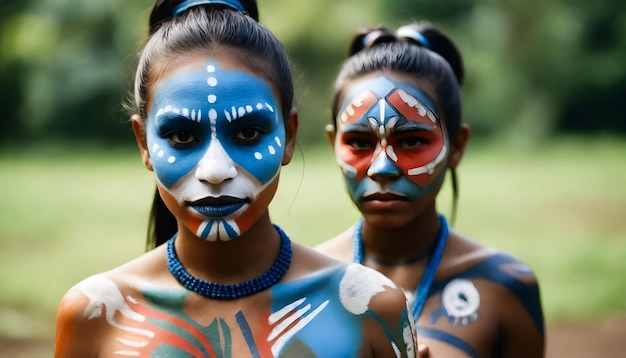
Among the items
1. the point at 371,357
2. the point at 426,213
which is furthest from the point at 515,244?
the point at 371,357

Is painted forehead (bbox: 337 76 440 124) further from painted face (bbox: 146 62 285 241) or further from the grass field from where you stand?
the grass field

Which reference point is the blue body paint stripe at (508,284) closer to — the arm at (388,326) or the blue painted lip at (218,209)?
the arm at (388,326)

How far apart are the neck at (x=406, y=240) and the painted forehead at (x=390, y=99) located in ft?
1.61

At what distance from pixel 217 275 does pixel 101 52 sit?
1428 cm

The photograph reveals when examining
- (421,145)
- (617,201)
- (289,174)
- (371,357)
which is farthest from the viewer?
(289,174)

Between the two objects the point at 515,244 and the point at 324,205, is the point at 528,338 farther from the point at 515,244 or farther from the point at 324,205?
the point at 324,205

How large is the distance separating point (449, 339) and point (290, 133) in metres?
1.31

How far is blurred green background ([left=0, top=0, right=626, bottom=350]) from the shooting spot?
37.7ft

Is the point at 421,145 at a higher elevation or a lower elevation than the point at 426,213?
higher

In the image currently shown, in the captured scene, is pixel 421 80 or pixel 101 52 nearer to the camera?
pixel 421 80

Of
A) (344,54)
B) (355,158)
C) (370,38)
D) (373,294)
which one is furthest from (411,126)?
(344,54)

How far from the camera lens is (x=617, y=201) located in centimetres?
1145

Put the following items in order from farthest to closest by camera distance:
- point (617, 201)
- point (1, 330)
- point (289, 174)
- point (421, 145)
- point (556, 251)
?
1. point (289, 174)
2. point (617, 201)
3. point (556, 251)
4. point (1, 330)
5. point (421, 145)

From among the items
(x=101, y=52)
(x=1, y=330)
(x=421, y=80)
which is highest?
(x=101, y=52)
